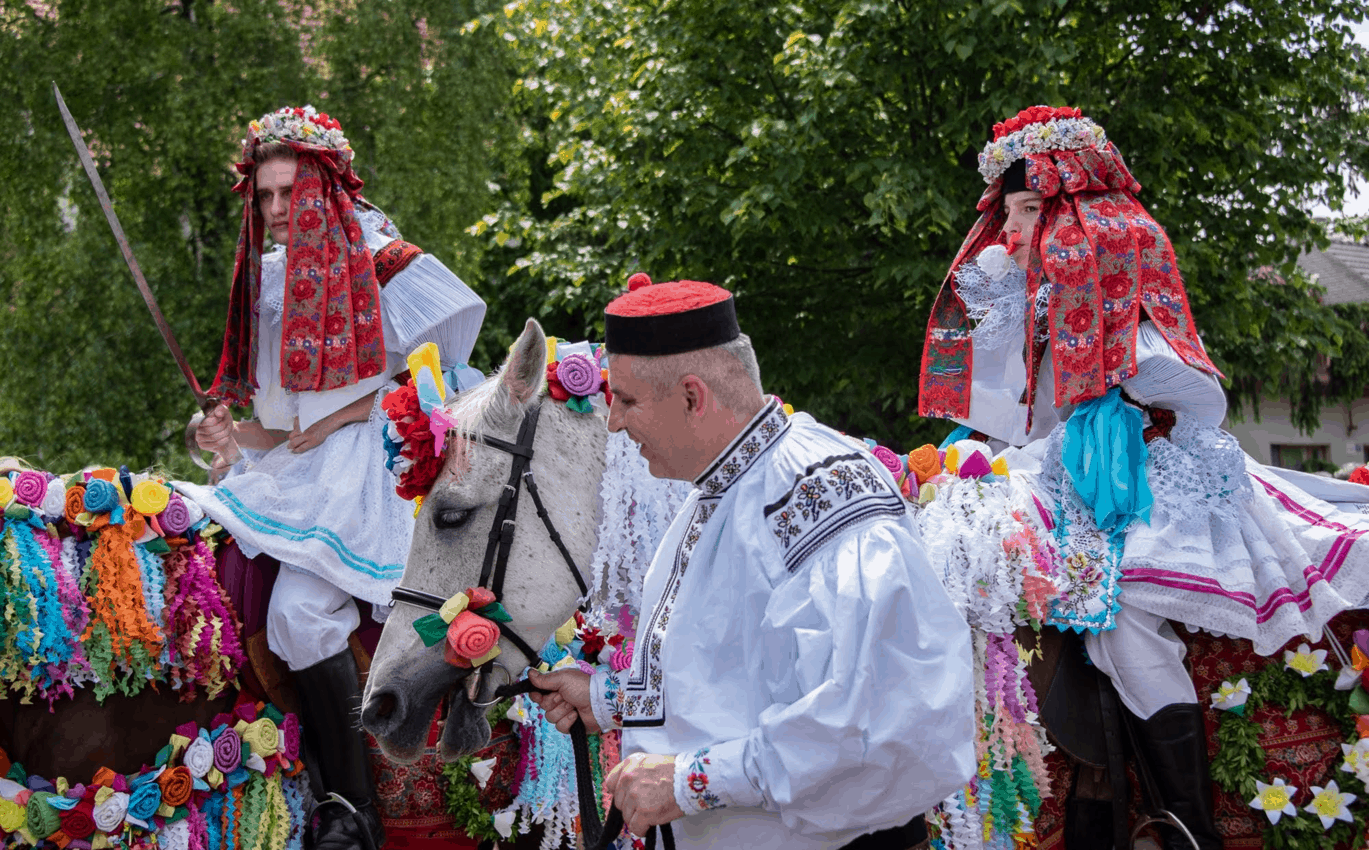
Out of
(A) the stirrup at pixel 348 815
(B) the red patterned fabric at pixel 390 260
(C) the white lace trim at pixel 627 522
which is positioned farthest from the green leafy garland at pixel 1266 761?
(B) the red patterned fabric at pixel 390 260

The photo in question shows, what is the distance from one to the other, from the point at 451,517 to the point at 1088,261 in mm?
2148

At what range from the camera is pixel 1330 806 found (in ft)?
11.2

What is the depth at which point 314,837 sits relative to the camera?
3.74m

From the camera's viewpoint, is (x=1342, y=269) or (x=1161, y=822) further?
(x=1342, y=269)

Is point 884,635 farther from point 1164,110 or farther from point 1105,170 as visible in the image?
point 1164,110

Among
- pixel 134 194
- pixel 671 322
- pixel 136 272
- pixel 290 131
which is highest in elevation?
pixel 134 194

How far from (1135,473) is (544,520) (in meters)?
1.82

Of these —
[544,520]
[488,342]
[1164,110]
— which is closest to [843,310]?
[1164,110]

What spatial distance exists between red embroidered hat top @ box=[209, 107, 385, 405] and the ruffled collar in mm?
2165

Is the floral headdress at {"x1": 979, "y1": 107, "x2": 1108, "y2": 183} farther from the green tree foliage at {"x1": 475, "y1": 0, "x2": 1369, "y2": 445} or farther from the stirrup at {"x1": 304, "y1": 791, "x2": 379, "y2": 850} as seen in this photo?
the green tree foliage at {"x1": 475, "y1": 0, "x2": 1369, "y2": 445}

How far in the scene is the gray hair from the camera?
7.14 ft

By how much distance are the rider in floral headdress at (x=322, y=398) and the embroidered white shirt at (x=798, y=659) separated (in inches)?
68.9

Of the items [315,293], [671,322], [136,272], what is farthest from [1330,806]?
[136,272]

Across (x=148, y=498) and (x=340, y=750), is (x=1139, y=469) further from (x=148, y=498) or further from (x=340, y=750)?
(x=148, y=498)
